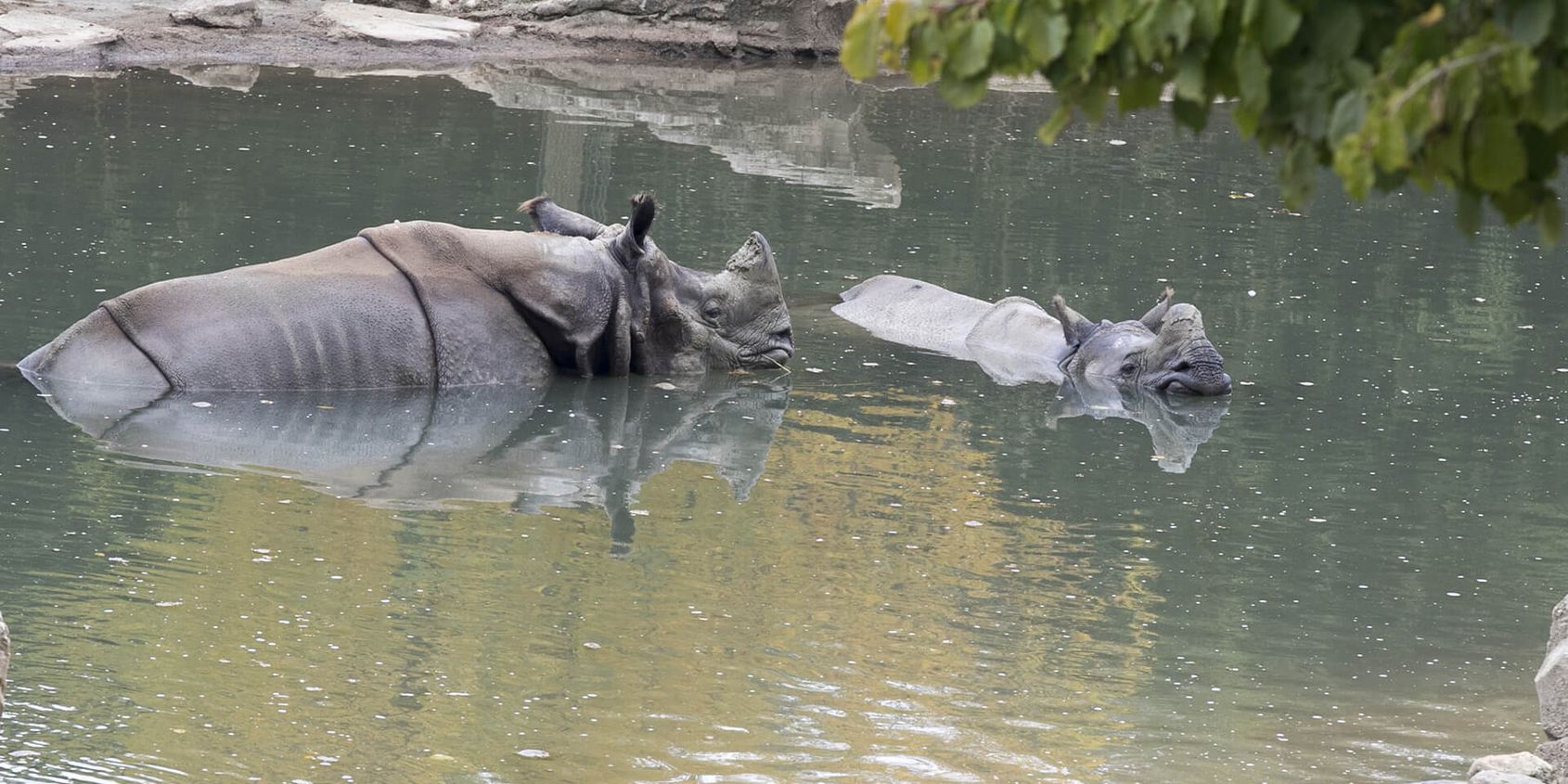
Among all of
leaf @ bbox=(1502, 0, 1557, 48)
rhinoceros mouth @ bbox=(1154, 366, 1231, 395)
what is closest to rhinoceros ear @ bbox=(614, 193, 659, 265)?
rhinoceros mouth @ bbox=(1154, 366, 1231, 395)

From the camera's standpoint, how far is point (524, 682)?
21.9 feet

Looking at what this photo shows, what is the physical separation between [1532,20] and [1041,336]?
10.4m

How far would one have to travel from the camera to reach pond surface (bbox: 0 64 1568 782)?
21.1ft

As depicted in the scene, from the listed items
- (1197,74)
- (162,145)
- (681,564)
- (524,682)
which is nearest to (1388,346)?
(681,564)

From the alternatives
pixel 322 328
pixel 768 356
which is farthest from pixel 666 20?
pixel 322 328

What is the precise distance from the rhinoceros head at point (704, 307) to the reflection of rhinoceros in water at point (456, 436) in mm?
421

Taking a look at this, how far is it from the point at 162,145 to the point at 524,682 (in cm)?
1152

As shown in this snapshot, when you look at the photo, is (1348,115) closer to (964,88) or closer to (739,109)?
(964,88)

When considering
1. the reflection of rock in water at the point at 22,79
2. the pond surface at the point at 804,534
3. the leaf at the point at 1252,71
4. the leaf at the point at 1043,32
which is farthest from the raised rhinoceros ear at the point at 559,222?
the leaf at the point at 1252,71

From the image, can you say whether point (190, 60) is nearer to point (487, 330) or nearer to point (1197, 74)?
point (487, 330)

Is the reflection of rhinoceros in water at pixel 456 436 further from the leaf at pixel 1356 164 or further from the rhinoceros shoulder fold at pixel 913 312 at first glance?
the leaf at pixel 1356 164

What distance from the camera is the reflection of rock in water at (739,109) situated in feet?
61.5

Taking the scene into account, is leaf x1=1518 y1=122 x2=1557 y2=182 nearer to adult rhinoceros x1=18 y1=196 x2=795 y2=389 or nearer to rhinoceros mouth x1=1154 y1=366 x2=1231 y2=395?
adult rhinoceros x1=18 y1=196 x2=795 y2=389

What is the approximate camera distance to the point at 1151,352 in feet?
39.9
